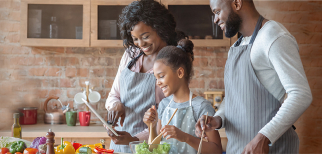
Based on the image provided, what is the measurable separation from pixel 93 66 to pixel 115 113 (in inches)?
57.6

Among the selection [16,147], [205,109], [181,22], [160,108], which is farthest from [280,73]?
[181,22]

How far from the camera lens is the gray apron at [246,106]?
97cm

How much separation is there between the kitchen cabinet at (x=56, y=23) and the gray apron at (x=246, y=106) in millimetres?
1714

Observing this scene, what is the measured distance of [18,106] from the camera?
261cm

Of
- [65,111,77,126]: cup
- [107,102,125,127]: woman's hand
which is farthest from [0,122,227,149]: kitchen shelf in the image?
[107,102,125,127]: woman's hand

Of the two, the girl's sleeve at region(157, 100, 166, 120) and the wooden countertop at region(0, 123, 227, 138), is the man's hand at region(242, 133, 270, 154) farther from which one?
the wooden countertop at region(0, 123, 227, 138)

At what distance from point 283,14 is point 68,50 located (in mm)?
2018

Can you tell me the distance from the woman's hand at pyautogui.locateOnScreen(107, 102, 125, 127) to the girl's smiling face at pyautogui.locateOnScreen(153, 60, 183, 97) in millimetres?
274

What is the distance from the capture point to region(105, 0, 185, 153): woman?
140 cm

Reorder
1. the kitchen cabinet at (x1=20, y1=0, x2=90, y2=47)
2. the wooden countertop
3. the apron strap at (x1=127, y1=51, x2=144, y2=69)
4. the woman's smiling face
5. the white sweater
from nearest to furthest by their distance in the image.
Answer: the white sweater, the woman's smiling face, the apron strap at (x1=127, y1=51, x2=144, y2=69), the wooden countertop, the kitchen cabinet at (x1=20, y1=0, x2=90, y2=47)

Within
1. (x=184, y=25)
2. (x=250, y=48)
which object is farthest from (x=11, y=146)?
(x=184, y=25)

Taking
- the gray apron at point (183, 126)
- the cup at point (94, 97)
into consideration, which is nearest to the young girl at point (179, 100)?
the gray apron at point (183, 126)

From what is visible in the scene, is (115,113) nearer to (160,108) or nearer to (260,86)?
(160,108)

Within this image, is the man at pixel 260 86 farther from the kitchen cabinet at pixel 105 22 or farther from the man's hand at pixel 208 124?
the kitchen cabinet at pixel 105 22
